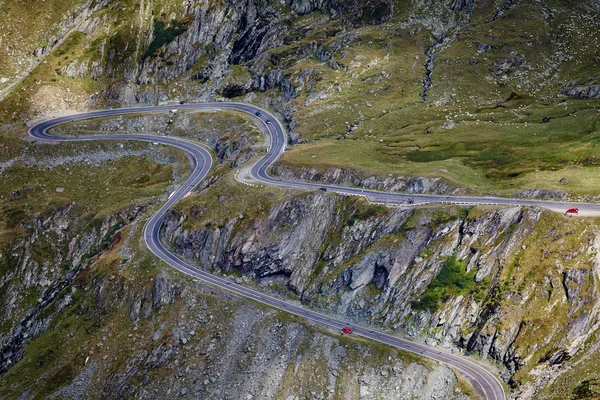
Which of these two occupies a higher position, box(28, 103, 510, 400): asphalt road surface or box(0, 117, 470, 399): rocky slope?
box(28, 103, 510, 400): asphalt road surface

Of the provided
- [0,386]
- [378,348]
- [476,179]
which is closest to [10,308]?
[0,386]

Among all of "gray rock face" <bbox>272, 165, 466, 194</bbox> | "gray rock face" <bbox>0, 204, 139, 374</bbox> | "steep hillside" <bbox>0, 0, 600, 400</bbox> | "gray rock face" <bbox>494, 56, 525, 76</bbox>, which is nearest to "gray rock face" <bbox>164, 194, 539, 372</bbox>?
"steep hillside" <bbox>0, 0, 600, 400</bbox>

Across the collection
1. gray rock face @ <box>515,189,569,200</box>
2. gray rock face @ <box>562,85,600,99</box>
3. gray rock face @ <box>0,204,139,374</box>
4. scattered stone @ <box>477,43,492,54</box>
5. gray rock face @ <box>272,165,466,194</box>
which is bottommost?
gray rock face @ <box>0,204,139,374</box>

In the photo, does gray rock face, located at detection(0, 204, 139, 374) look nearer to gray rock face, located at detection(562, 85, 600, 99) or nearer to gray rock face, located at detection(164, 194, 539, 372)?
gray rock face, located at detection(164, 194, 539, 372)

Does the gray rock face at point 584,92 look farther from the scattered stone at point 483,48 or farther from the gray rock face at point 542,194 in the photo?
the gray rock face at point 542,194

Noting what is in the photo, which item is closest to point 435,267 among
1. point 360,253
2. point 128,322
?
point 360,253
